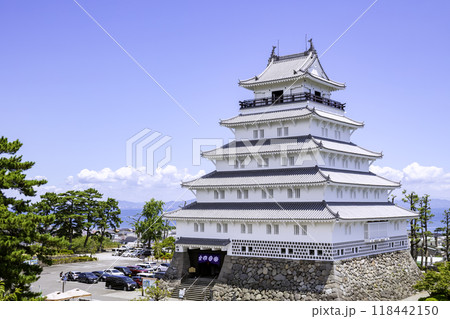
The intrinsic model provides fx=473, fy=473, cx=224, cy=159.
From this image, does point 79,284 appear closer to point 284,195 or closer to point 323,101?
point 284,195

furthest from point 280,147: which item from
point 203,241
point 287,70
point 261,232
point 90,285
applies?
point 90,285

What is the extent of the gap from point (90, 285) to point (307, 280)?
93.8 feet

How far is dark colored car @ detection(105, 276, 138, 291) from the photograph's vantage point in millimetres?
54334

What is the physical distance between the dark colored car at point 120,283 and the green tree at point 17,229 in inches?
734

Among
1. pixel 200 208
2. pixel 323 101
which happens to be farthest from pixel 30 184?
pixel 323 101

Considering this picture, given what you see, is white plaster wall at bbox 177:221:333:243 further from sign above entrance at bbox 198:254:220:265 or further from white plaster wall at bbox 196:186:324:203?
white plaster wall at bbox 196:186:324:203

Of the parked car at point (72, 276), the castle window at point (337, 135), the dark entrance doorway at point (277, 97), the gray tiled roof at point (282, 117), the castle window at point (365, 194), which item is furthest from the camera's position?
the parked car at point (72, 276)

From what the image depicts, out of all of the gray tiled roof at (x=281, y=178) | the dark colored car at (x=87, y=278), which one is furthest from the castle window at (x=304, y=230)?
the dark colored car at (x=87, y=278)

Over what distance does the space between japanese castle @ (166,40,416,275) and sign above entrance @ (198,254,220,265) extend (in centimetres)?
11

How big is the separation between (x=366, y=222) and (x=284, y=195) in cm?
902

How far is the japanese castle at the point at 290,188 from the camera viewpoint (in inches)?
1768

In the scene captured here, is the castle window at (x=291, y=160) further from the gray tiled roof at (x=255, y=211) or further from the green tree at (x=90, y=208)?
the green tree at (x=90, y=208)

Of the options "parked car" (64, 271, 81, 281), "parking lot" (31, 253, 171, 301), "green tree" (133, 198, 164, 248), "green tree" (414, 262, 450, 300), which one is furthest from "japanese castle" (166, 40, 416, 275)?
"green tree" (133, 198, 164, 248)

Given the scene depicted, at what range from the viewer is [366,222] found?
1905 inches
